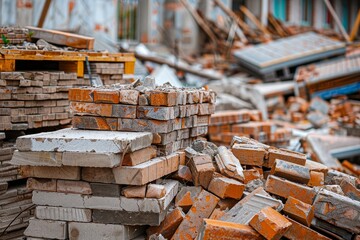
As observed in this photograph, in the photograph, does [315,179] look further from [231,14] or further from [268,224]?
[231,14]

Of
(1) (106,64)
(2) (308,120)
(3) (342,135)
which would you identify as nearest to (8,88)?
(1) (106,64)

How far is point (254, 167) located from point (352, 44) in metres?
13.5

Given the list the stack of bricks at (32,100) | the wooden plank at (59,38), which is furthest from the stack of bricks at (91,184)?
the wooden plank at (59,38)

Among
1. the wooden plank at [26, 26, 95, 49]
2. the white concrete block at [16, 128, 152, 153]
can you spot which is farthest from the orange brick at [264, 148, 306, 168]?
the wooden plank at [26, 26, 95, 49]

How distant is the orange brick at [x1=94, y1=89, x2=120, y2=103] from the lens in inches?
204

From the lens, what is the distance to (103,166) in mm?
4652

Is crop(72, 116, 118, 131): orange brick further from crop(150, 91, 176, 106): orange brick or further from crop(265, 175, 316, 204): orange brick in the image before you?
crop(265, 175, 316, 204): orange brick

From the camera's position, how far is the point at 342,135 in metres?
10.7

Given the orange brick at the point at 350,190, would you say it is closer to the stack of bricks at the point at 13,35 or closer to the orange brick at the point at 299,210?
the orange brick at the point at 299,210

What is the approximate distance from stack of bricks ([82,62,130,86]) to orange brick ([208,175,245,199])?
8.34 feet

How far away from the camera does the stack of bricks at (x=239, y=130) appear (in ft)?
28.6

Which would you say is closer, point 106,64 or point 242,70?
point 106,64

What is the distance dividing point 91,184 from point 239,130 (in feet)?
14.0

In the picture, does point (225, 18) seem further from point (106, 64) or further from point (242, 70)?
point (106, 64)
